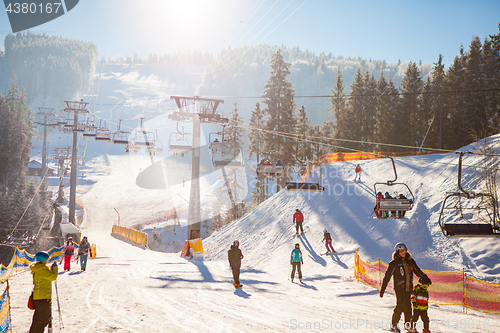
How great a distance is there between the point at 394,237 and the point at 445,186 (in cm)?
615

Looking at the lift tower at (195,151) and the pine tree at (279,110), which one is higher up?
the pine tree at (279,110)

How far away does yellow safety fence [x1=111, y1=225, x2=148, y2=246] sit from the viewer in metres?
29.7

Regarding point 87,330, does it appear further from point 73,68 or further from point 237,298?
point 73,68

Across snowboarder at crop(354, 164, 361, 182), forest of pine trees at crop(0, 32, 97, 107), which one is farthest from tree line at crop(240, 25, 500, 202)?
forest of pine trees at crop(0, 32, 97, 107)

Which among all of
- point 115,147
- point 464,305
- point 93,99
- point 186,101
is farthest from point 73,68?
point 464,305

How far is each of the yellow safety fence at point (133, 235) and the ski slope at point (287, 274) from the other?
10.2 ft

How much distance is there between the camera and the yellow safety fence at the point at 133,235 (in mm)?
29728

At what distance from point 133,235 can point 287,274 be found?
67.4 feet

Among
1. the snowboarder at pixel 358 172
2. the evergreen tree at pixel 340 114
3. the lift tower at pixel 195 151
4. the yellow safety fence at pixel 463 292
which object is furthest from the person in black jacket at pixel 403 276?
the evergreen tree at pixel 340 114

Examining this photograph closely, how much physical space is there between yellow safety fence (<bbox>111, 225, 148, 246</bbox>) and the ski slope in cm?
311

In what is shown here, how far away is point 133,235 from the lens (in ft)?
106

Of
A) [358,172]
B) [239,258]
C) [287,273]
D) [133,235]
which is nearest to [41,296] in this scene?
[239,258]

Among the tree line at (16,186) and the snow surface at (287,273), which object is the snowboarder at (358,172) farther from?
the tree line at (16,186)

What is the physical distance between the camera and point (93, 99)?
163875mm
